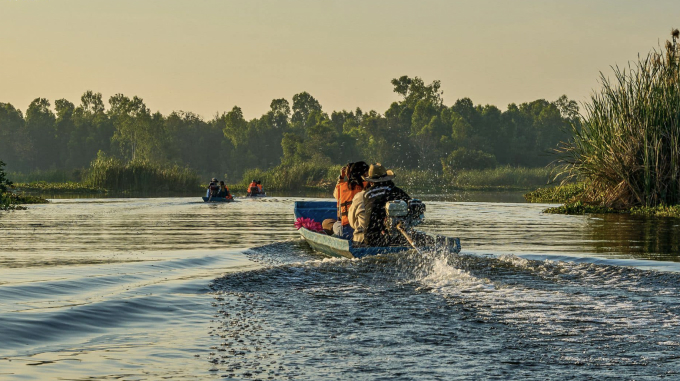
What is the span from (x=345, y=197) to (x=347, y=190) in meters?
0.15

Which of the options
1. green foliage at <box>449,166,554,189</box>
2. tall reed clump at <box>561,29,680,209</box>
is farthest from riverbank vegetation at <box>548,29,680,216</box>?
green foliage at <box>449,166,554,189</box>

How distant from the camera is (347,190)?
13.2 metres

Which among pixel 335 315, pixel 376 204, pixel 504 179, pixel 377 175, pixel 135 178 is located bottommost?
pixel 335 315

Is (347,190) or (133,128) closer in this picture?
(347,190)

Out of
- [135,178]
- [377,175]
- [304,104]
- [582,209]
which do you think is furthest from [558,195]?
[304,104]

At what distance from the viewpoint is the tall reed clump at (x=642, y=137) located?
23.1 m

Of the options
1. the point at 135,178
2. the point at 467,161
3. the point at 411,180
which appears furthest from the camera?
the point at 467,161

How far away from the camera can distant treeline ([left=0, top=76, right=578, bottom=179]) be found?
3807 inches

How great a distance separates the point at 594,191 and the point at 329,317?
2085cm

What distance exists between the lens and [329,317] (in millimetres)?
7559

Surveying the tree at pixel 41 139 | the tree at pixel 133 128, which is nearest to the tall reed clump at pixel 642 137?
the tree at pixel 133 128

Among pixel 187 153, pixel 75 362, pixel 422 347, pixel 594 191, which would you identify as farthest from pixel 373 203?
pixel 187 153

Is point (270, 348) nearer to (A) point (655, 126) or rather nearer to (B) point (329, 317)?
(B) point (329, 317)

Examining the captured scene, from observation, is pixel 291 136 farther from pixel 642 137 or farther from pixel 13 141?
pixel 642 137
